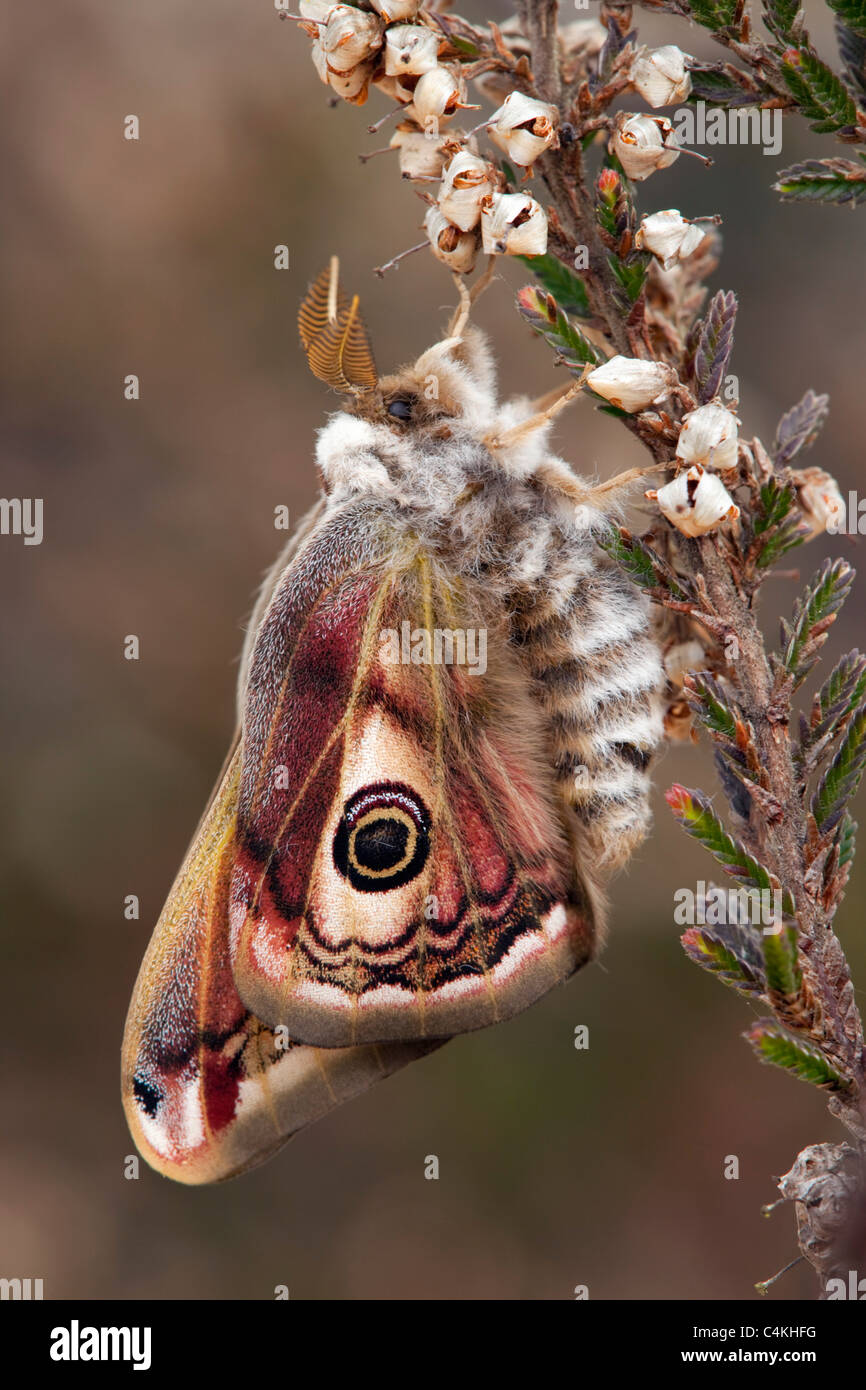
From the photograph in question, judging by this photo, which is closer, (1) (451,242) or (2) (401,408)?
(1) (451,242)

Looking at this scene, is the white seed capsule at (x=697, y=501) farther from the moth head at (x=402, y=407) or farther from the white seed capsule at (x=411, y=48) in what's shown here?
the white seed capsule at (x=411, y=48)

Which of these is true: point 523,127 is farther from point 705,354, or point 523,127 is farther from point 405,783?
point 405,783

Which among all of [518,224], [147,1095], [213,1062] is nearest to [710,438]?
[518,224]

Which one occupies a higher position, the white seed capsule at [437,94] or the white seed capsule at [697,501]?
the white seed capsule at [437,94]

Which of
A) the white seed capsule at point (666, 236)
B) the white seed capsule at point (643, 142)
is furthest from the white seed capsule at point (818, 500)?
the white seed capsule at point (643, 142)

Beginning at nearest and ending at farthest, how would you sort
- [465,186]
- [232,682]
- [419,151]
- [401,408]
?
[465,186] → [419,151] → [401,408] → [232,682]

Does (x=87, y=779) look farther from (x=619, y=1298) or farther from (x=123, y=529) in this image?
(x=619, y=1298)

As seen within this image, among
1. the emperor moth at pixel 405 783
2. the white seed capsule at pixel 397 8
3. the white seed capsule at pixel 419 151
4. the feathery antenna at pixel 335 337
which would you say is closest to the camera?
the white seed capsule at pixel 397 8
